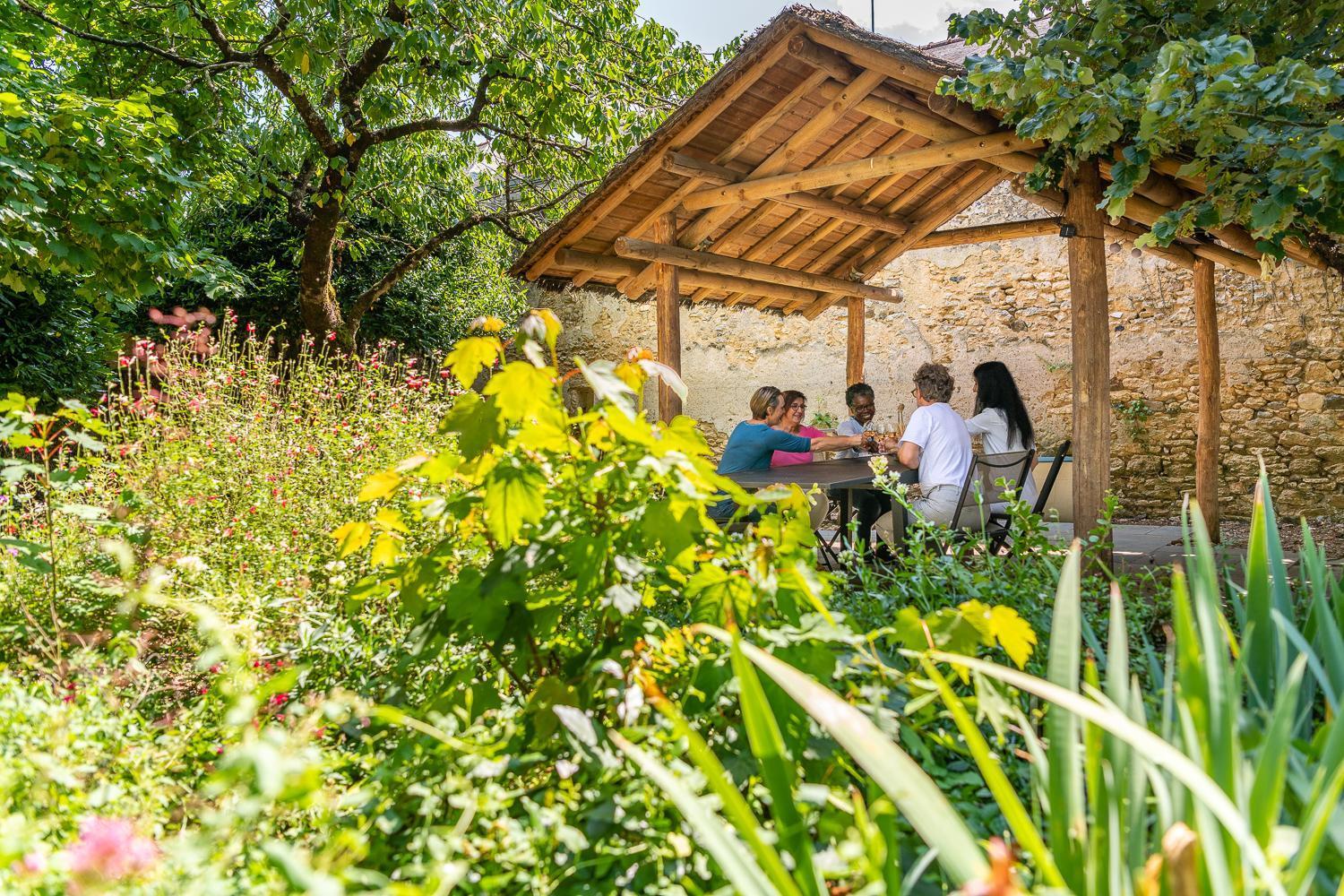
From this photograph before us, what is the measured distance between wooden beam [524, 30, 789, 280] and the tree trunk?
278 cm

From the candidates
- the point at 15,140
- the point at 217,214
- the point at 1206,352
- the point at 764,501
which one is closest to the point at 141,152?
the point at 15,140

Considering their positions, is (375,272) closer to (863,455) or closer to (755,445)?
(863,455)

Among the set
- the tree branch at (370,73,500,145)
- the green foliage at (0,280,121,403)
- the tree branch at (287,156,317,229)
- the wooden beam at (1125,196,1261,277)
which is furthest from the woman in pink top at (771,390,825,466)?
the green foliage at (0,280,121,403)

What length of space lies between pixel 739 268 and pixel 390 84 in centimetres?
386

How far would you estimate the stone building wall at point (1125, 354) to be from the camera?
8.05 meters

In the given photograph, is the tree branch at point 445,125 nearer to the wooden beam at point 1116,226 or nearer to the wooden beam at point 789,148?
the wooden beam at point 789,148

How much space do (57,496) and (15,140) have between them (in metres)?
2.59

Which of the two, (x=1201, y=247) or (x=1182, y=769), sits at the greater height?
(x=1201, y=247)

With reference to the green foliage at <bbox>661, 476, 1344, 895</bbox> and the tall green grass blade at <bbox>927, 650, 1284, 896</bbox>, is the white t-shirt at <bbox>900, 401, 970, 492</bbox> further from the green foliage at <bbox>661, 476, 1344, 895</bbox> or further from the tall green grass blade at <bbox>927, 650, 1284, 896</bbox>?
the tall green grass blade at <bbox>927, 650, 1284, 896</bbox>

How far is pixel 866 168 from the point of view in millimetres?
4887

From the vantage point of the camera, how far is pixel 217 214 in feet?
32.0

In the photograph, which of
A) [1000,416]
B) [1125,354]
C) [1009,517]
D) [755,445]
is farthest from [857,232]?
[1125,354]

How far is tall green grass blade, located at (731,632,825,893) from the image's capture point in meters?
1.07

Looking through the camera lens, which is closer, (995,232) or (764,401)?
(764,401)
